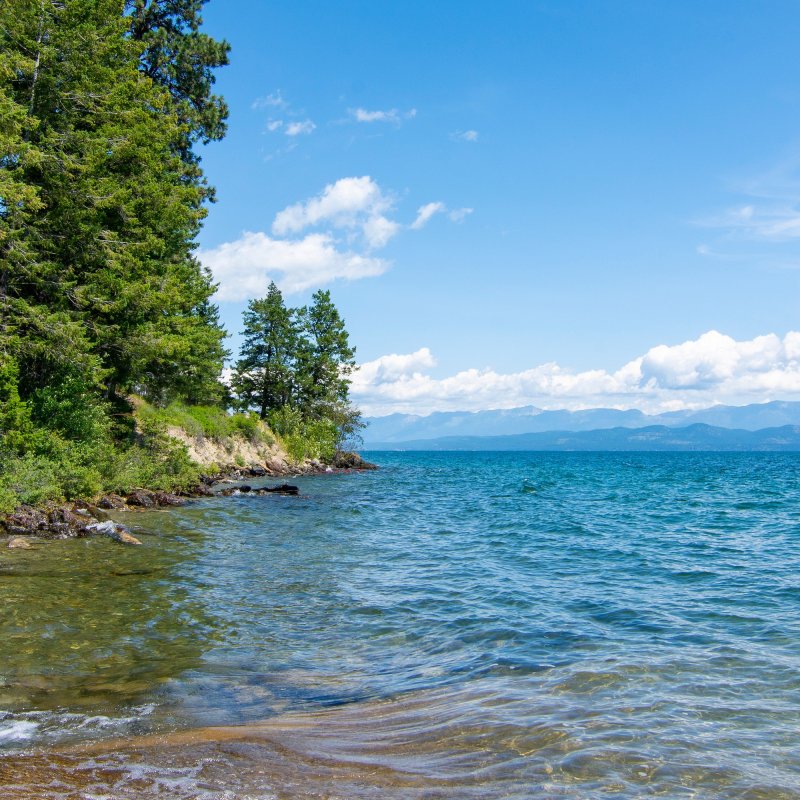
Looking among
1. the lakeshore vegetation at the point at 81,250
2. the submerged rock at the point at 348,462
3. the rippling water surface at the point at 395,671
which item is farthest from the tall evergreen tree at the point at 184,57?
the submerged rock at the point at 348,462

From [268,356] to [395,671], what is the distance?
64.7 meters

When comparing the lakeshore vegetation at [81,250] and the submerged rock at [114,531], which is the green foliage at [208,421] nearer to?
the lakeshore vegetation at [81,250]

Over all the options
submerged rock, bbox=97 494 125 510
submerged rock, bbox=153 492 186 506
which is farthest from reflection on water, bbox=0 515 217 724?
submerged rock, bbox=153 492 186 506

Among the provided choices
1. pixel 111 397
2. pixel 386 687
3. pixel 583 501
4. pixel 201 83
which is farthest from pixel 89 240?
pixel 583 501

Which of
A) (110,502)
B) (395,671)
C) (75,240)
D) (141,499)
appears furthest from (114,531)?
(395,671)

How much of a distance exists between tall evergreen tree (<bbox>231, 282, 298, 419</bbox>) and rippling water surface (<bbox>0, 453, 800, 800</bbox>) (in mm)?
51088

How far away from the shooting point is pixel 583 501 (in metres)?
43.5

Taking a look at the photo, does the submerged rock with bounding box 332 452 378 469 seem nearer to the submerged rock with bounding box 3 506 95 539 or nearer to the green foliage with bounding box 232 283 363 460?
the green foliage with bounding box 232 283 363 460

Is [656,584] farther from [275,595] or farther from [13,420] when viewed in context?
[13,420]

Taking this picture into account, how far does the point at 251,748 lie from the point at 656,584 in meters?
13.4

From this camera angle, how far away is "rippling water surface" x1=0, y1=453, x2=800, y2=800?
20.6 feet

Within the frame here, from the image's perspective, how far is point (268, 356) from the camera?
7244cm

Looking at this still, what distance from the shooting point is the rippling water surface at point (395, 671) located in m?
6.27

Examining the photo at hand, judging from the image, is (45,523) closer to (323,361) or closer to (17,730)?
(17,730)
